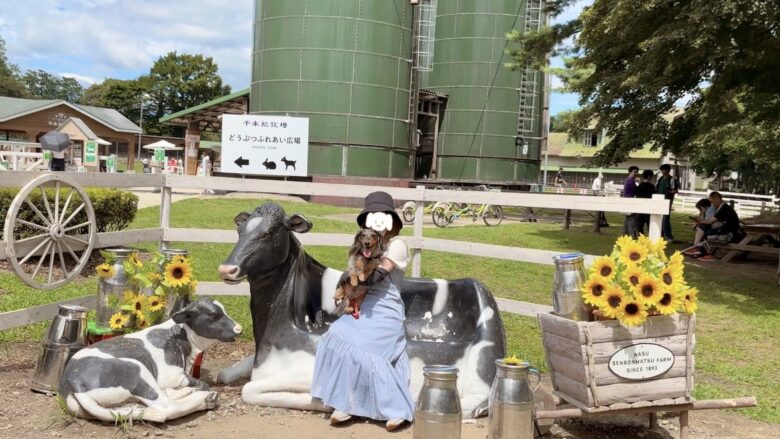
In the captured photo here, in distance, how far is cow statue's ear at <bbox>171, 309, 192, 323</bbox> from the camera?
401 centimetres

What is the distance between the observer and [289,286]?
165 inches

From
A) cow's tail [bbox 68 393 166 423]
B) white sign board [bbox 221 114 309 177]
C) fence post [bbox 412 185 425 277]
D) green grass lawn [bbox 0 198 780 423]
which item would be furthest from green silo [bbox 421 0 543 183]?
cow's tail [bbox 68 393 166 423]

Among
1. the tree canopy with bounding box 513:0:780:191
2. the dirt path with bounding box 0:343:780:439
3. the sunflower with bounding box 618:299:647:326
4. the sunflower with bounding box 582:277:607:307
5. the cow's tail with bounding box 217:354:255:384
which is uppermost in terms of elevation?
the tree canopy with bounding box 513:0:780:191

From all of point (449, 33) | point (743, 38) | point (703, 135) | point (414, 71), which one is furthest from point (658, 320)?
point (449, 33)

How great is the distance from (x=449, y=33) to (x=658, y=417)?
25081 mm

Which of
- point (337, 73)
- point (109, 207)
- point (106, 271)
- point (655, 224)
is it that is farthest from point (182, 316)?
point (337, 73)

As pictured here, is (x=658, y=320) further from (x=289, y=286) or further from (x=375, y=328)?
(x=289, y=286)

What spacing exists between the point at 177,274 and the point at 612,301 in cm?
276

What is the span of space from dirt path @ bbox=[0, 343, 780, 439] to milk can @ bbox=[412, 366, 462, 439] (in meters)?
0.59

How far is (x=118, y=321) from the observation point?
14.2 ft

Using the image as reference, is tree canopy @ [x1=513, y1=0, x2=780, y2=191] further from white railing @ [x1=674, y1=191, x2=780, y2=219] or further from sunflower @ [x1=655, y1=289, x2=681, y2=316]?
white railing @ [x1=674, y1=191, x2=780, y2=219]

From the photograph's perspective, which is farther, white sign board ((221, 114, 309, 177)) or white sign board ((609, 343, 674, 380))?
white sign board ((221, 114, 309, 177))

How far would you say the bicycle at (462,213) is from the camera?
1698 cm

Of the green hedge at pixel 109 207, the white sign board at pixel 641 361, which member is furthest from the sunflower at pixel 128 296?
the green hedge at pixel 109 207
